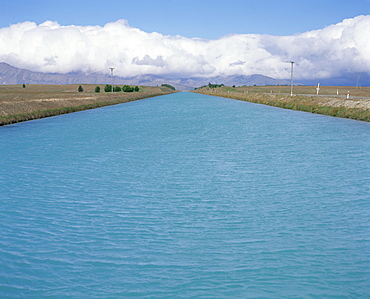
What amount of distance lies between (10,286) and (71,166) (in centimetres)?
1241

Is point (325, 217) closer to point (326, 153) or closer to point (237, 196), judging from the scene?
point (237, 196)

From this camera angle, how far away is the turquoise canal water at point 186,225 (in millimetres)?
7555

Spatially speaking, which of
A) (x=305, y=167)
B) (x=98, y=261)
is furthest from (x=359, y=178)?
(x=98, y=261)

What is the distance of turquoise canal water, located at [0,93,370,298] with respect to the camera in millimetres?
7555

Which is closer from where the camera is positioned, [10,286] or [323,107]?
[10,286]

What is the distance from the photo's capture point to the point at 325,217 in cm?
1148

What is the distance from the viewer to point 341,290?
728 cm

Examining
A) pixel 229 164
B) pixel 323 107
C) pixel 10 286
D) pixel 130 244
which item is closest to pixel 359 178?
pixel 229 164

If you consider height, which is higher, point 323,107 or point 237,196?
point 323,107

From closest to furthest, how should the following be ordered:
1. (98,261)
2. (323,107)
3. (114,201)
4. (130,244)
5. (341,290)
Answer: (341,290) → (98,261) → (130,244) → (114,201) → (323,107)

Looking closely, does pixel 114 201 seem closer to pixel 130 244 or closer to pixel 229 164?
pixel 130 244

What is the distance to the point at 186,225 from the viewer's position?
10.8 metres

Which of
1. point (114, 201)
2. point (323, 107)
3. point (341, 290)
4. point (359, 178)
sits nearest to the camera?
point (341, 290)

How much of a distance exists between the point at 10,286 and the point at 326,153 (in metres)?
19.7
